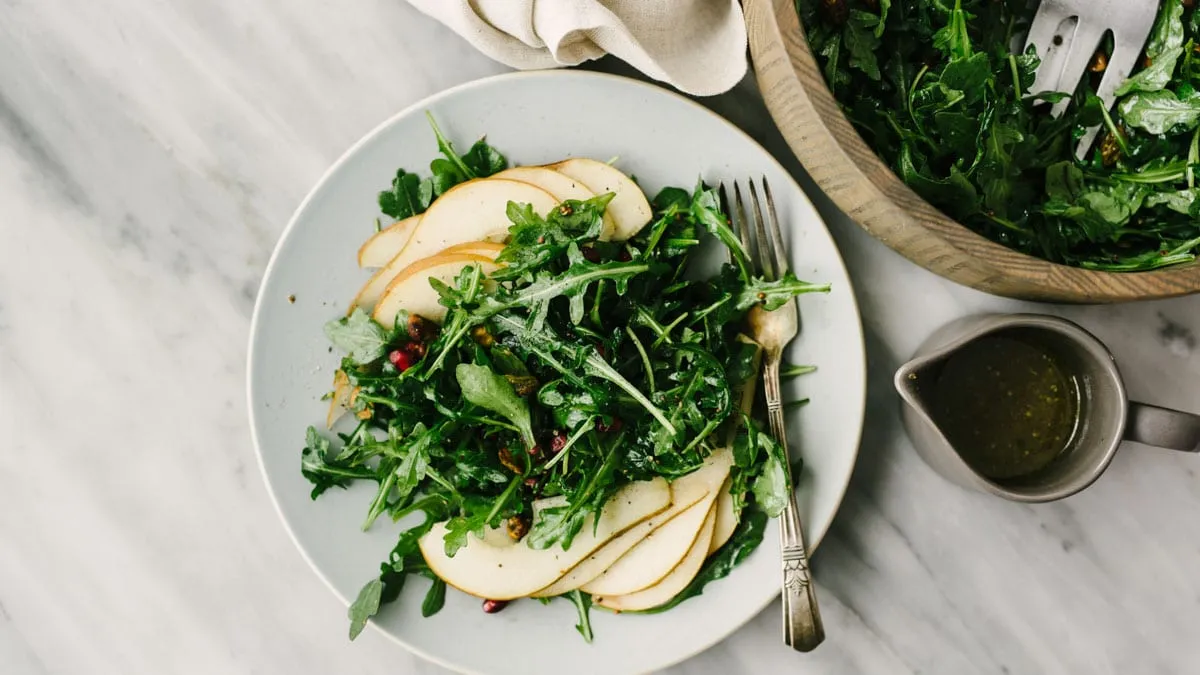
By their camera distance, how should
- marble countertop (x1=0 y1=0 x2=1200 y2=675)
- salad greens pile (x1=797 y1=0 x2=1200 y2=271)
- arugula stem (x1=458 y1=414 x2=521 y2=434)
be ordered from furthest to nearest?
marble countertop (x1=0 y1=0 x2=1200 y2=675), arugula stem (x1=458 y1=414 x2=521 y2=434), salad greens pile (x1=797 y1=0 x2=1200 y2=271)

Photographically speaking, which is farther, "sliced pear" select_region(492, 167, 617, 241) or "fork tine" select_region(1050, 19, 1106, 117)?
"sliced pear" select_region(492, 167, 617, 241)

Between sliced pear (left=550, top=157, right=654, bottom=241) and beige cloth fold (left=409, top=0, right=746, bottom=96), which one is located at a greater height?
beige cloth fold (left=409, top=0, right=746, bottom=96)

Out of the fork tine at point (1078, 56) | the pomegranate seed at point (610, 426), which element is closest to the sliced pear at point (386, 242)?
the pomegranate seed at point (610, 426)

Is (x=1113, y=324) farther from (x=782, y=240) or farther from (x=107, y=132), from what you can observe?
(x=107, y=132)

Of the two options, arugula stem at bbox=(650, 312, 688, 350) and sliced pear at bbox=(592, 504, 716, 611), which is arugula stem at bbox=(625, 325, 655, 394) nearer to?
arugula stem at bbox=(650, 312, 688, 350)

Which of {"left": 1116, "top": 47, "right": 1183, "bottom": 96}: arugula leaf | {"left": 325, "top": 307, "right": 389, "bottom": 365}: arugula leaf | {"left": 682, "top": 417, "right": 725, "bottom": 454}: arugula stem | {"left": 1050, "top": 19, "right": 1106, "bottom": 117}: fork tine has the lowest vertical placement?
{"left": 682, "top": 417, "right": 725, "bottom": 454}: arugula stem

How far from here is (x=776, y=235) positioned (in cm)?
139

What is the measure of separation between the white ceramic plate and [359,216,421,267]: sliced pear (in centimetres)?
3

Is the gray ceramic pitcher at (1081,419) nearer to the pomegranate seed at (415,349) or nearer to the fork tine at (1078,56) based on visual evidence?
the fork tine at (1078,56)

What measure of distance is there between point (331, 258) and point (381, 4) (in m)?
0.49

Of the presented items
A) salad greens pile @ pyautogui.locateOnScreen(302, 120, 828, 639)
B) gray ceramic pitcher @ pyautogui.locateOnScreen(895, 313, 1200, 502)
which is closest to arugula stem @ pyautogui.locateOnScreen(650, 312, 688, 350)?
salad greens pile @ pyautogui.locateOnScreen(302, 120, 828, 639)

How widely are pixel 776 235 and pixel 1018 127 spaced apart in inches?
15.5

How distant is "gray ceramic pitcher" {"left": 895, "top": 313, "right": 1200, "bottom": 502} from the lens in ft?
4.02

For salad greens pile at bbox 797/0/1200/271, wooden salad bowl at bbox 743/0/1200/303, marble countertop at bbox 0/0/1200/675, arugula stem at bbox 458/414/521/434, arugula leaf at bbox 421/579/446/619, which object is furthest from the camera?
marble countertop at bbox 0/0/1200/675
